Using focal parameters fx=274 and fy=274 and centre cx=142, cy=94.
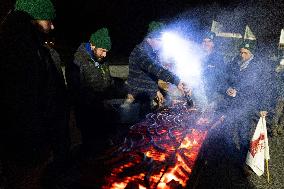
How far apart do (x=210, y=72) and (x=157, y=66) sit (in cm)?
273

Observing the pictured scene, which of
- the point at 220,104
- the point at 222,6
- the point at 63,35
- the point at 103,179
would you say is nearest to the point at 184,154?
the point at 103,179

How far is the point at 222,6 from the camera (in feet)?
36.9

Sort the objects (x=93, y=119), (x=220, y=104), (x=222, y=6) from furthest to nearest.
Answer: (x=222, y=6) < (x=220, y=104) < (x=93, y=119)

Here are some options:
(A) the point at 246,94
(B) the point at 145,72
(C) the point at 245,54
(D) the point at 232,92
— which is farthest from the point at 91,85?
(C) the point at 245,54

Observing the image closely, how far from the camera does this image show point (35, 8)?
3117 mm

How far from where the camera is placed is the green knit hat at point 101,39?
4.94m

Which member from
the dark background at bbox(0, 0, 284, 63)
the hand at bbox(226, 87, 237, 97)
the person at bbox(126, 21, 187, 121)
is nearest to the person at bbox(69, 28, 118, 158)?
the person at bbox(126, 21, 187, 121)

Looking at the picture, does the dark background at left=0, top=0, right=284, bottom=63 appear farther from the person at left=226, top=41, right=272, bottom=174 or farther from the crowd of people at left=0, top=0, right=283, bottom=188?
the person at left=226, top=41, right=272, bottom=174

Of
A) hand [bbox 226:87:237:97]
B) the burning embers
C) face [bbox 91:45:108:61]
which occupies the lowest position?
the burning embers

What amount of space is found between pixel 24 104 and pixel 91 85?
106 inches

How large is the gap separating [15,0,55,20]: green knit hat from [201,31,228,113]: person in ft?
14.2

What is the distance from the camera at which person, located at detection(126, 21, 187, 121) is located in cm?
528

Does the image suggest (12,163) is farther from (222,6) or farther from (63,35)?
(222,6)

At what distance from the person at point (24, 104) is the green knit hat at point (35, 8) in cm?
37
